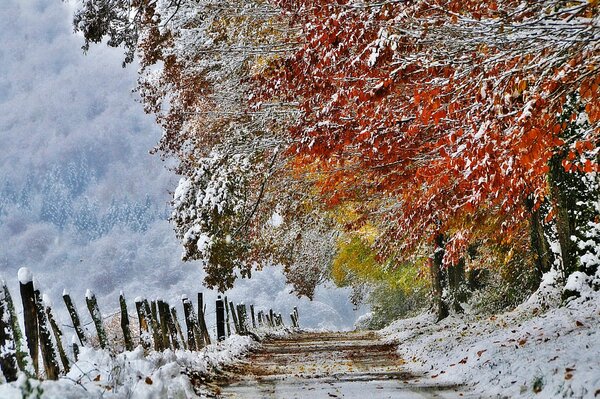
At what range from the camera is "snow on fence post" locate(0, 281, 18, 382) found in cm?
541

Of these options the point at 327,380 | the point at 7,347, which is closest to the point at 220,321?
the point at 327,380

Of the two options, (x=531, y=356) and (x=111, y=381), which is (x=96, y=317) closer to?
(x=111, y=381)

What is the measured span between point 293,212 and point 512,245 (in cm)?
779

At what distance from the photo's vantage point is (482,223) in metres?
17.2

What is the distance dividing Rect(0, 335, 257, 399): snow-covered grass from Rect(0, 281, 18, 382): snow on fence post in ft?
1.61

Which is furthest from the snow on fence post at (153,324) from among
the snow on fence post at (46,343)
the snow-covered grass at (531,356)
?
the snow-covered grass at (531,356)

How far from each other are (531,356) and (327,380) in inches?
126

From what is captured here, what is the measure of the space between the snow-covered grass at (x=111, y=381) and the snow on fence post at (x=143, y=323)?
1165 millimetres

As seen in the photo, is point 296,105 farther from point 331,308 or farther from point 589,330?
point 331,308

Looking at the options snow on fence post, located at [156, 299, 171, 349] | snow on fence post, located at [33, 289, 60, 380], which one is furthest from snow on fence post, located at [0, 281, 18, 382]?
snow on fence post, located at [156, 299, 171, 349]

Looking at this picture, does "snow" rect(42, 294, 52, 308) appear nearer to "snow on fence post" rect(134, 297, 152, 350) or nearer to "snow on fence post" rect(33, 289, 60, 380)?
"snow on fence post" rect(33, 289, 60, 380)

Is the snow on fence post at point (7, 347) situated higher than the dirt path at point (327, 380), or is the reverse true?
the snow on fence post at point (7, 347)

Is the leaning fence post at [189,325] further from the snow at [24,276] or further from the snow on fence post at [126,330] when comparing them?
the snow at [24,276]

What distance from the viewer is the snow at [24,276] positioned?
6411 millimetres
